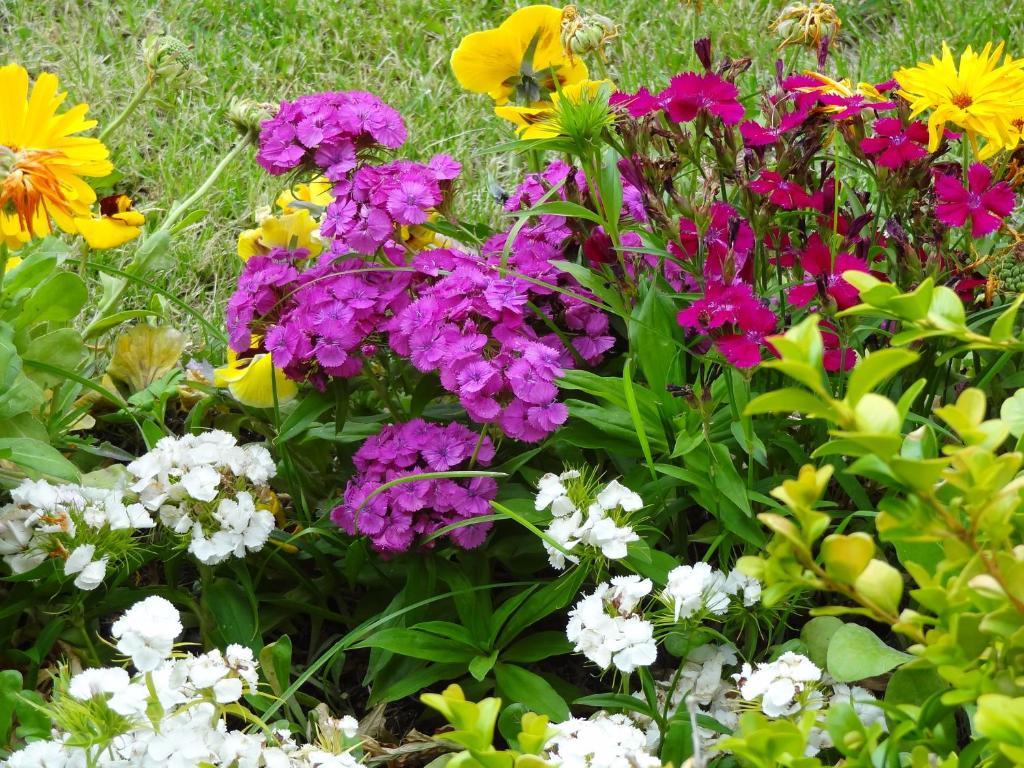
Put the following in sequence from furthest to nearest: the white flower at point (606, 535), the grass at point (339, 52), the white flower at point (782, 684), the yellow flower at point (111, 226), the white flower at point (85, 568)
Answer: the grass at point (339, 52) → the yellow flower at point (111, 226) → the white flower at point (85, 568) → the white flower at point (606, 535) → the white flower at point (782, 684)

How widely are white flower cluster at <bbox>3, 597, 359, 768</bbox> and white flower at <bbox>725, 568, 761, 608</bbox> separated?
48cm

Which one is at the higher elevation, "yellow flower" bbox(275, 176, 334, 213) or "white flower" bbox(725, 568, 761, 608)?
"yellow flower" bbox(275, 176, 334, 213)

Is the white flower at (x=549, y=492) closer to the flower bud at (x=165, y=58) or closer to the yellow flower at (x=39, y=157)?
the yellow flower at (x=39, y=157)

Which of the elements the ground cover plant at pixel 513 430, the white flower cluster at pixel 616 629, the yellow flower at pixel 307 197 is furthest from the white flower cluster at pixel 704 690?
the yellow flower at pixel 307 197

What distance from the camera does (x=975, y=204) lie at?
4.81ft

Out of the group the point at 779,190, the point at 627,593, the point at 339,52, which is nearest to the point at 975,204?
the point at 779,190

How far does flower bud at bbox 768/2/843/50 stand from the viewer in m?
1.69

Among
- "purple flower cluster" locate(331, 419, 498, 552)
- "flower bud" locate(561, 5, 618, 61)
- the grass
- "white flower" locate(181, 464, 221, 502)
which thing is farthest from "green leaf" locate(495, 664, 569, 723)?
the grass

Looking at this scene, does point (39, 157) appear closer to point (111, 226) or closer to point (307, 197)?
point (111, 226)

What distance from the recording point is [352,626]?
168 centimetres

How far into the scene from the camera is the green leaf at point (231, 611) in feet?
5.14

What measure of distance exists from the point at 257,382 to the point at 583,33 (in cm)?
68

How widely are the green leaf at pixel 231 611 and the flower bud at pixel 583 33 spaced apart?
0.90 meters

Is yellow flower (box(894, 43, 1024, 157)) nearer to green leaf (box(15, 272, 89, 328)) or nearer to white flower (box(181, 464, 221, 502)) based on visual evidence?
white flower (box(181, 464, 221, 502))
